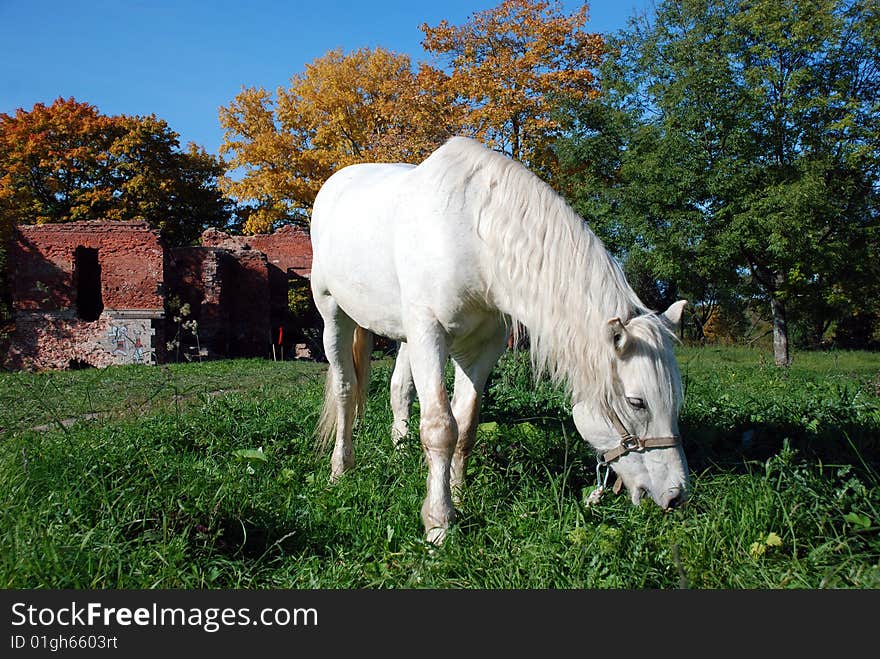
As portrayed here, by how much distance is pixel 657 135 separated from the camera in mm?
17203

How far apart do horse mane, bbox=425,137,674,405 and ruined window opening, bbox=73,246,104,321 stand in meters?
21.0

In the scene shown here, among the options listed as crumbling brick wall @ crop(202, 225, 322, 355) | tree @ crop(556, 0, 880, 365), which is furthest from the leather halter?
crumbling brick wall @ crop(202, 225, 322, 355)

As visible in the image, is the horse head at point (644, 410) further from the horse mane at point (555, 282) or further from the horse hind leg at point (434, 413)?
the horse hind leg at point (434, 413)

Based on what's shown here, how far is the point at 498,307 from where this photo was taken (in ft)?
9.75

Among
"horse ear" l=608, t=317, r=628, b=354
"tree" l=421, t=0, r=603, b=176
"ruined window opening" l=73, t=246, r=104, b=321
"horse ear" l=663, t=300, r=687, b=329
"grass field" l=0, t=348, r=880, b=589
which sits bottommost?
"grass field" l=0, t=348, r=880, b=589

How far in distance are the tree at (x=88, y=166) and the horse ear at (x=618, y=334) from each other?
2868 cm

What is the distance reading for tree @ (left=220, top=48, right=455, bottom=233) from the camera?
24.8 meters

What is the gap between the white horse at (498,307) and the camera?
2.54 m

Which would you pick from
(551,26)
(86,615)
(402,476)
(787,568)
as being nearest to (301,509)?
(402,476)

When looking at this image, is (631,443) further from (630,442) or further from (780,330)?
(780,330)

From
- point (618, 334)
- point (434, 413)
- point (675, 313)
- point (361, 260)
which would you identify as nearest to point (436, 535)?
point (434, 413)

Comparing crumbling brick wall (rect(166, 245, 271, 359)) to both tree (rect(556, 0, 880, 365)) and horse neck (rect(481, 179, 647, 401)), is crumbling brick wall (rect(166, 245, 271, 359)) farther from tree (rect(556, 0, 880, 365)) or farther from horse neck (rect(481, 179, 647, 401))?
horse neck (rect(481, 179, 647, 401))

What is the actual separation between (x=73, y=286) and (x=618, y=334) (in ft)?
68.4

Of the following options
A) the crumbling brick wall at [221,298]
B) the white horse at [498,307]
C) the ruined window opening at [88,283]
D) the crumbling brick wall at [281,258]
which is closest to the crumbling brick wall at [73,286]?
the ruined window opening at [88,283]
